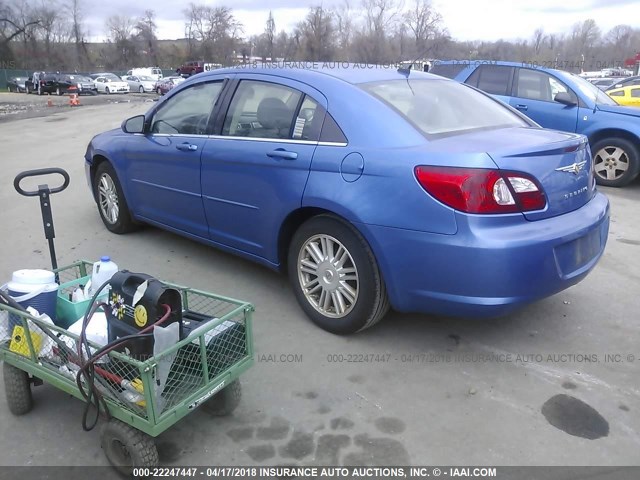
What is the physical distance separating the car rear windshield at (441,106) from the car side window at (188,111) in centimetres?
138

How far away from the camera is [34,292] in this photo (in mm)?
2734

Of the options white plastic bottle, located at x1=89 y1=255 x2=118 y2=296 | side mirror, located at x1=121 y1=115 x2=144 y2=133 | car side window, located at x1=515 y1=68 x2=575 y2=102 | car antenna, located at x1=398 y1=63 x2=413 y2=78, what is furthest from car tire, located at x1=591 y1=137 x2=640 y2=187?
white plastic bottle, located at x1=89 y1=255 x2=118 y2=296

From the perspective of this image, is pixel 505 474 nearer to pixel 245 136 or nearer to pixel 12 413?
pixel 12 413

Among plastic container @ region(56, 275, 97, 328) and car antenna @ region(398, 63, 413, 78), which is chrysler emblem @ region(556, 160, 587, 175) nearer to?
car antenna @ region(398, 63, 413, 78)

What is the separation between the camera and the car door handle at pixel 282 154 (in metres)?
3.45

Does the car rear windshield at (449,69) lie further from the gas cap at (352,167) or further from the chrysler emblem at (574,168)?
→ the gas cap at (352,167)

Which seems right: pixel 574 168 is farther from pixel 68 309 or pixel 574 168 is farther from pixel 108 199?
pixel 108 199

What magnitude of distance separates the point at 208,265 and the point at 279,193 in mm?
1464

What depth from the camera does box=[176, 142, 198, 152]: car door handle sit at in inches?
164

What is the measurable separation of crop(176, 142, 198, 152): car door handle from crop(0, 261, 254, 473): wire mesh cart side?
70.5 inches

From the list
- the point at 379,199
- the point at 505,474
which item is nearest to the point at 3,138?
the point at 379,199

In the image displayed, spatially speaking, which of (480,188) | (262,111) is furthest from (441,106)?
(262,111)

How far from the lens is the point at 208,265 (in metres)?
4.71

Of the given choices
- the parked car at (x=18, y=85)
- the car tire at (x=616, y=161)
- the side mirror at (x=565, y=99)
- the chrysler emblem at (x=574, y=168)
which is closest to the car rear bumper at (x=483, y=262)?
the chrysler emblem at (x=574, y=168)
